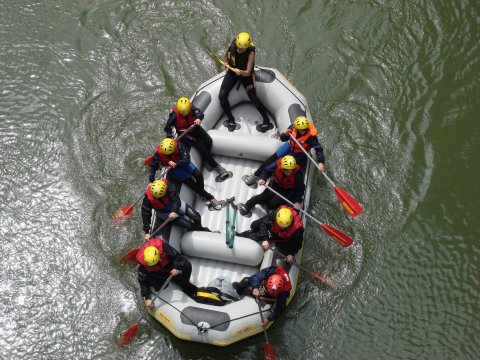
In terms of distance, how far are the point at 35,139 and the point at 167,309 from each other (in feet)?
13.3

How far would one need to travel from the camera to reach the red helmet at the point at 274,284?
4.92 meters

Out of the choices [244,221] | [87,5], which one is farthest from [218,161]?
[87,5]

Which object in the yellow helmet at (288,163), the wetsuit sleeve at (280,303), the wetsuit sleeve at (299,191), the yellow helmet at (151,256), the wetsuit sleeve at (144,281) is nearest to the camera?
the yellow helmet at (151,256)

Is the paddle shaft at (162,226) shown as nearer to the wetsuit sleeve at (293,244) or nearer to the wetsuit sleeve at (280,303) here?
the wetsuit sleeve at (293,244)

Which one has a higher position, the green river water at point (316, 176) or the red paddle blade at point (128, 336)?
the green river water at point (316, 176)

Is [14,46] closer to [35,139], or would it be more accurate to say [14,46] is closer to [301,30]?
[35,139]

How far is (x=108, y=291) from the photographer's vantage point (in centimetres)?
623

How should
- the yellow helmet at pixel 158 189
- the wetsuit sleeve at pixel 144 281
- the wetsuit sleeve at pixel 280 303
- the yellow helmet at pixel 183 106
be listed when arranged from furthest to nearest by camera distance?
the yellow helmet at pixel 183 106, the yellow helmet at pixel 158 189, the wetsuit sleeve at pixel 144 281, the wetsuit sleeve at pixel 280 303

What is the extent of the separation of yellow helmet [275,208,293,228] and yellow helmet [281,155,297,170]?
1.92 feet

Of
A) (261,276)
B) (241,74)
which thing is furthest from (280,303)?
(241,74)

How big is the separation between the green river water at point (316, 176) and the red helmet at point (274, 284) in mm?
1191

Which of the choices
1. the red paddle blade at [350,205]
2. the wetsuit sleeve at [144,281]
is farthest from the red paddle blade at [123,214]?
the red paddle blade at [350,205]

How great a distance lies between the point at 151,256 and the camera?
16.1 ft

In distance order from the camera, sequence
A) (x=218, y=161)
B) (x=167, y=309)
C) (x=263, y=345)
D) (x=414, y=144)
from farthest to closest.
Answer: (x=414, y=144) → (x=218, y=161) → (x=263, y=345) → (x=167, y=309)
